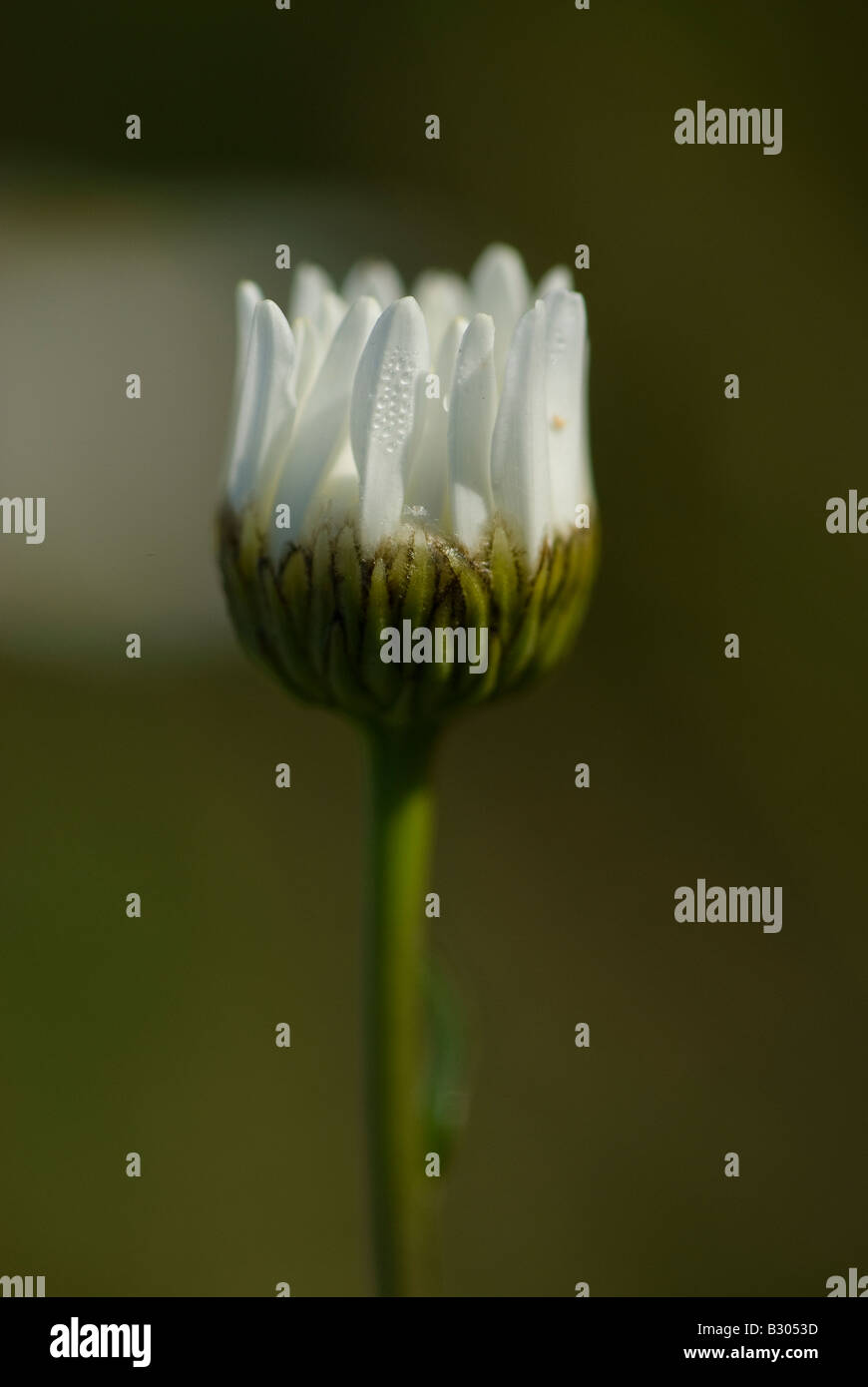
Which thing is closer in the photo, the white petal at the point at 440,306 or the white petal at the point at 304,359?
the white petal at the point at 304,359

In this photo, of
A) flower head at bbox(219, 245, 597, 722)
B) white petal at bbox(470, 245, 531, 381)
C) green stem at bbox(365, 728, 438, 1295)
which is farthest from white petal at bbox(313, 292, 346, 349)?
green stem at bbox(365, 728, 438, 1295)

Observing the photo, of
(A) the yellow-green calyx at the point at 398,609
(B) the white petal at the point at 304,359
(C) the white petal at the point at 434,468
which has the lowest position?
(A) the yellow-green calyx at the point at 398,609

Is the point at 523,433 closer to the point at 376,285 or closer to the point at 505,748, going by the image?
the point at 376,285

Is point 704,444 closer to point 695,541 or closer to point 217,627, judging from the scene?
point 695,541

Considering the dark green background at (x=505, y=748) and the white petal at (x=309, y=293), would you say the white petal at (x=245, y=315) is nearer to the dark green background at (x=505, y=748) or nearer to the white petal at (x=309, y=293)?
the white petal at (x=309, y=293)

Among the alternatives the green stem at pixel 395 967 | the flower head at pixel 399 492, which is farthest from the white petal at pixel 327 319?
the green stem at pixel 395 967

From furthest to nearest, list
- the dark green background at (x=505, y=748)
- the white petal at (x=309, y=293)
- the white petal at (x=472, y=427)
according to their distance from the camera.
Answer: the dark green background at (x=505, y=748), the white petal at (x=309, y=293), the white petal at (x=472, y=427)
